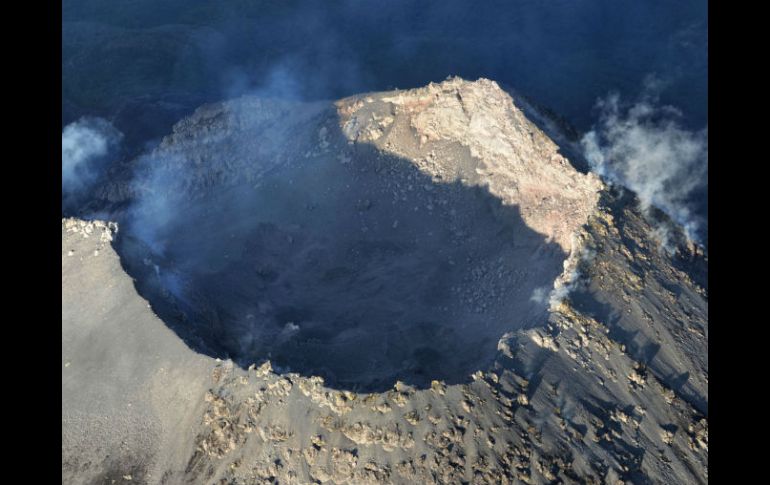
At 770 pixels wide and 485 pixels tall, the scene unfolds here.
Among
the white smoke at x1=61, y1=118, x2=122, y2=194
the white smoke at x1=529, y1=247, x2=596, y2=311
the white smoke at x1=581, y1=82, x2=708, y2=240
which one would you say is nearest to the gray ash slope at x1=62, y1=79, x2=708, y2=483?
the white smoke at x1=529, y1=247, x2=596, y2=311

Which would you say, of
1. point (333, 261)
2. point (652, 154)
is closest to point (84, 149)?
point (333, 261)

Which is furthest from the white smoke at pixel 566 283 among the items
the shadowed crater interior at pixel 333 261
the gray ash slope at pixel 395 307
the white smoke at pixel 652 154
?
the white smoke at pixel 652 154

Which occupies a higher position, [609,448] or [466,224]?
[466,224]

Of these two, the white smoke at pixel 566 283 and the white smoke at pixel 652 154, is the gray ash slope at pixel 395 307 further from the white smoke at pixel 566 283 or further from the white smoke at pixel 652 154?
the white smoke at pixel 652 154

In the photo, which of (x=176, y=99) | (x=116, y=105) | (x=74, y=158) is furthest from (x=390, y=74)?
(x=74, y=158)

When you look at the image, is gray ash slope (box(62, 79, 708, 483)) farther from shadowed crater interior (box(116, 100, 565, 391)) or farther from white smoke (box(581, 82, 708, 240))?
white smoke (box(581, 82, 708, 240))

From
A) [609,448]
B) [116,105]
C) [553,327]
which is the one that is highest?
[553,327]

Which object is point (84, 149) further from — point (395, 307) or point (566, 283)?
point (566, 283)

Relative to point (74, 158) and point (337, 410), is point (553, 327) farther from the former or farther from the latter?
point (74, 158)
